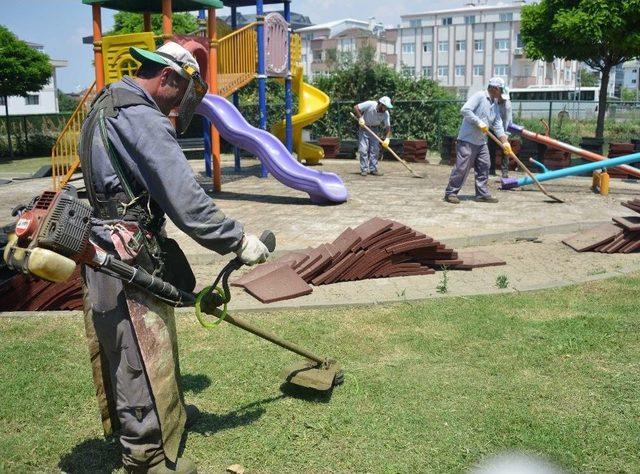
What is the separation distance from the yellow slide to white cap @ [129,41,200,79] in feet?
47.1

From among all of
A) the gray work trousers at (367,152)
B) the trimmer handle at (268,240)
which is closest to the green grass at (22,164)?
the gray work trousers at (367,152)

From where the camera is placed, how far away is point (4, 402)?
4148mm

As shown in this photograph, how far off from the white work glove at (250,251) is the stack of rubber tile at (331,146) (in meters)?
17.2

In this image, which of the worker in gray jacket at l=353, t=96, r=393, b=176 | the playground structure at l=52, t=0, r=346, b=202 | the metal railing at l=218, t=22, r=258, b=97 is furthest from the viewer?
the worker in gray jacket at l=353, t=96, r=393, b=176

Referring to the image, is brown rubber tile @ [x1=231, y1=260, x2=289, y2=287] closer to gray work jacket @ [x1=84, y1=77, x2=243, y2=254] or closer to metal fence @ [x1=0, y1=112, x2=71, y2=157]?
gray work jacket @ [x1=84, y1=77, x2=243, y2=254]

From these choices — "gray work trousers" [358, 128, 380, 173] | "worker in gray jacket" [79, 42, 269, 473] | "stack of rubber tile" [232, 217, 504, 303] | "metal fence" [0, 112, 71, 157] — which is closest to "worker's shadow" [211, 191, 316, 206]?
"gray work trousers" [358, 128, 380, 173]

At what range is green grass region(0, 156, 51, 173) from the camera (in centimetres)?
2036

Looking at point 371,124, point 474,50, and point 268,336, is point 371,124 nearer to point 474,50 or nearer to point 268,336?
point 268,336

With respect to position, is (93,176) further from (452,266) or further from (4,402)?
(452,266)

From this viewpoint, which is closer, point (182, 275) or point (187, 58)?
point (187, 58)

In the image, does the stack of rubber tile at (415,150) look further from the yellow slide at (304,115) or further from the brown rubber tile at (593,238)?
the brown rubber tile at (593,238)

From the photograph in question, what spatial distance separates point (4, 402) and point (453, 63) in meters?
94.2

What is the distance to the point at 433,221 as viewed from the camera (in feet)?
31.5

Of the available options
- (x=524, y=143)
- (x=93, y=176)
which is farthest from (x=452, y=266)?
(x=524, y=143)
